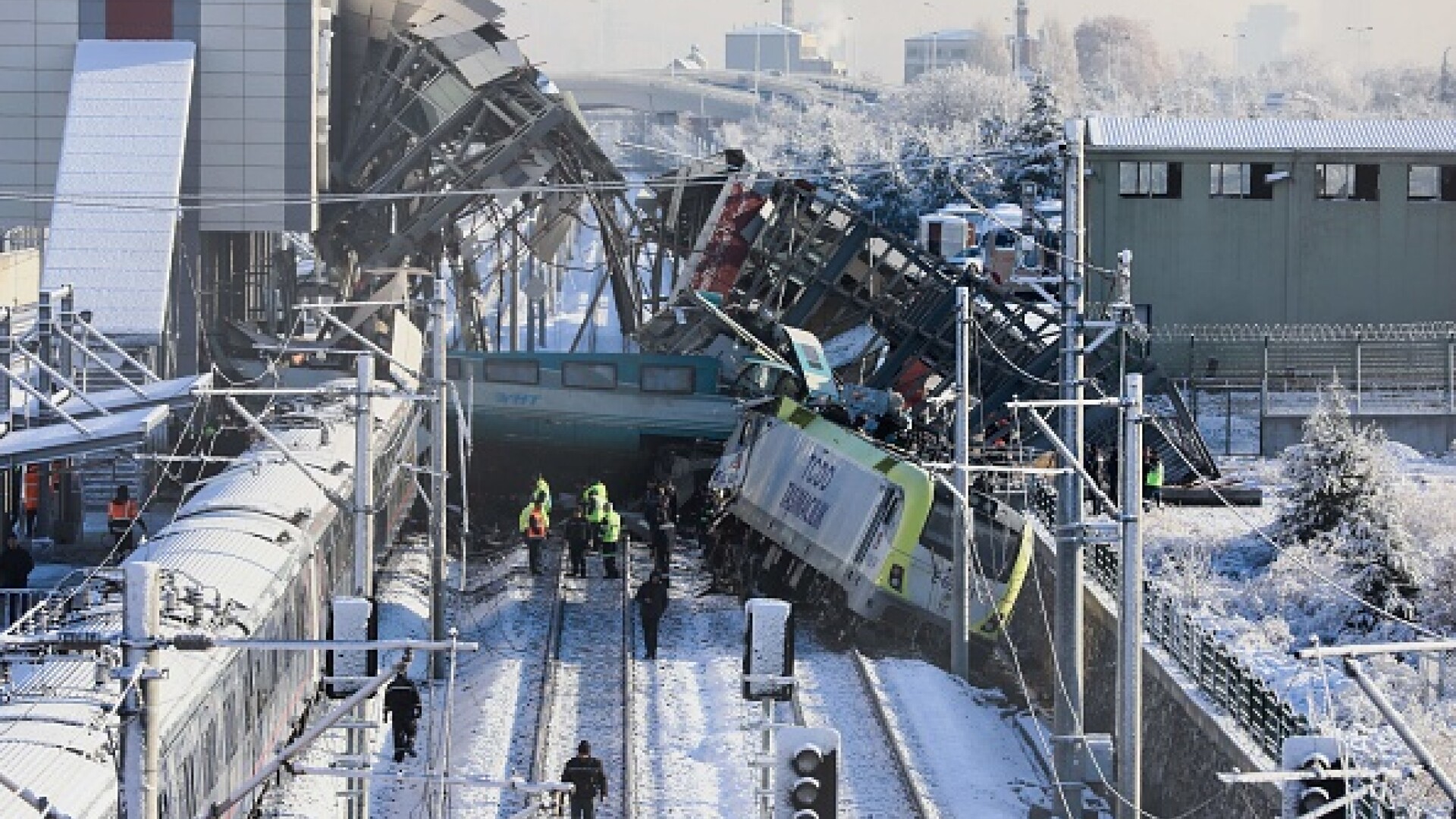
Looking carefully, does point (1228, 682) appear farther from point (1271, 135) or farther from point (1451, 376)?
point (1271, 135)

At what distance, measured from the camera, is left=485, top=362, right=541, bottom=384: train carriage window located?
Answer: 4772 centimetres

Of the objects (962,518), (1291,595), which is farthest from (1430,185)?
(962,518)

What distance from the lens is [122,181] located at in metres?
52.6

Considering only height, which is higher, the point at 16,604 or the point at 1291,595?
the point at 1291,595

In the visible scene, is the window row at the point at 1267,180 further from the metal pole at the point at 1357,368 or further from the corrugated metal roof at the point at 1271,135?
the metal pole at the point at 1357,368

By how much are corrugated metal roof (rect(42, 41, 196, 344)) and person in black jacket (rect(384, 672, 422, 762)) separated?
23215 millimetres

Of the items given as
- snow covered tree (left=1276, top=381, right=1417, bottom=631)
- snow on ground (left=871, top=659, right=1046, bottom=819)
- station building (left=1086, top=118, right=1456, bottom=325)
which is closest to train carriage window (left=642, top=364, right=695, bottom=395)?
snow covered tree (left=1276, top=381, right=1417, bottom=631)

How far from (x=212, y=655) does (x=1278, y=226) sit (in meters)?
37.3

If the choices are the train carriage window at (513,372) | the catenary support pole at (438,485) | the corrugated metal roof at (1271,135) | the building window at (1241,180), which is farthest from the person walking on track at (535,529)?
the building window at (1241,180)

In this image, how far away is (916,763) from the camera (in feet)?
95.2

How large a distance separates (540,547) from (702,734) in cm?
1054

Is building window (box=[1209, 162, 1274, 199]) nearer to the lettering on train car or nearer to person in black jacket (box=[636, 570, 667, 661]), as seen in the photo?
the lettering on train car

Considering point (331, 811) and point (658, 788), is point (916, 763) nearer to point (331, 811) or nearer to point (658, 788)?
point (658, 788)

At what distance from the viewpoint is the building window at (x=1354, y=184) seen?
56.2 metres
